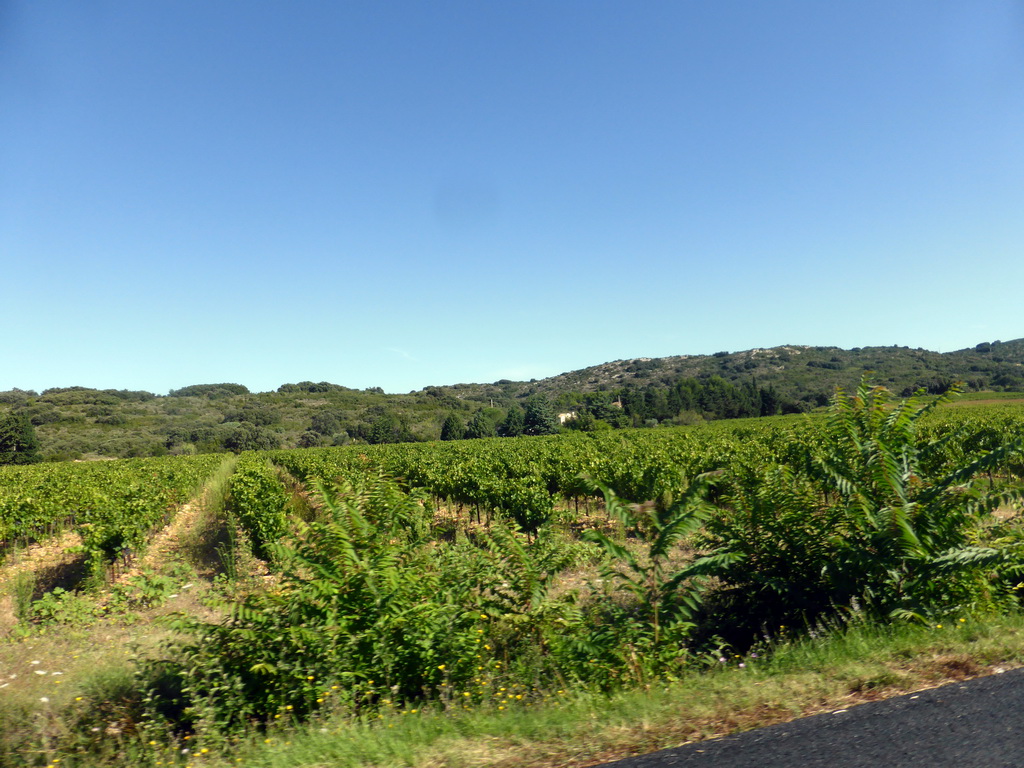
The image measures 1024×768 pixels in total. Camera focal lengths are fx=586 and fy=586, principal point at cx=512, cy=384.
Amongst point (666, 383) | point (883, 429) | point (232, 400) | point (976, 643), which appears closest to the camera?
point (976, 643)

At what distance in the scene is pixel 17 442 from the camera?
66.2 metres

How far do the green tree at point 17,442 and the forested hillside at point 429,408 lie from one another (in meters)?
4.21

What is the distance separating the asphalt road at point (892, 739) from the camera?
8.77 ft

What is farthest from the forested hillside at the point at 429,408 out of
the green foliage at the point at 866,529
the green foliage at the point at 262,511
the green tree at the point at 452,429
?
the green foliage at the point at 866,529

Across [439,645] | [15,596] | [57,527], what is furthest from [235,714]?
[57,527]

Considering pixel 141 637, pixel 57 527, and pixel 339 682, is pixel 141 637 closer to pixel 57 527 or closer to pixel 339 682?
pixel 339 682

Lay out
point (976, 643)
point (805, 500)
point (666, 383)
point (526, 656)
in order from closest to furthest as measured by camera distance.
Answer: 1. point (976, 643)
2. point (526, 656)
3. point (805, 500)
4. point (666, 383)

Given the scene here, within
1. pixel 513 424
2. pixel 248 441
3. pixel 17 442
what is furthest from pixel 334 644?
pixel 513 424

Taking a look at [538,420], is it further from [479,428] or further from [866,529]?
[866,529]

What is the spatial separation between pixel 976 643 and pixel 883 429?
2.11m

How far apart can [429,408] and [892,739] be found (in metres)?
127

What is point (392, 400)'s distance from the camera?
14025cm

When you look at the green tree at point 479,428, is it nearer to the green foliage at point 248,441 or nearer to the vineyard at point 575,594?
the green foliage at point 248,441

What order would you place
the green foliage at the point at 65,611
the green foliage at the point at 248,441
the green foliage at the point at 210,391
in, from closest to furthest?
the green foliage at the point at 65,611
the green foliage at the point at 248,441
the green foliage at the point at 210,391
